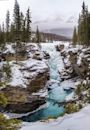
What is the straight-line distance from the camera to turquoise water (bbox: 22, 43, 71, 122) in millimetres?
59775

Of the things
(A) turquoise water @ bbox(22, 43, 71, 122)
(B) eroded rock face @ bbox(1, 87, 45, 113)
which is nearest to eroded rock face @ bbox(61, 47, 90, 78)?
(A) turquoise water @ bbox(22, 43, 71, 122)

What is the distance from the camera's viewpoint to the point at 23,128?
16391mm

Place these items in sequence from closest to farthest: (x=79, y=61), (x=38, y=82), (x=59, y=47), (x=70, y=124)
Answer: (x=70, y=124) < (x=38, y=82) < (x=79, y=61) < (x=59, y=47)

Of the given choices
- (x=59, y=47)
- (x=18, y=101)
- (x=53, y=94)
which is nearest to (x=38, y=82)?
(x=53, y=94)

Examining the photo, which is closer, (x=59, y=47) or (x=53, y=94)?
(x=53, y=94)

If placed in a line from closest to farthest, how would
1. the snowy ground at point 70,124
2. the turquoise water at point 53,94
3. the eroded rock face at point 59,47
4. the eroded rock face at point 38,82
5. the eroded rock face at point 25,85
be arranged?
the snowy ground at point 70,124 → the turquoise water at point 53,94 → the eroded rock face at point 25,85 → the eroded rock face at point 38,82 → the eroded rock face at point 59,47

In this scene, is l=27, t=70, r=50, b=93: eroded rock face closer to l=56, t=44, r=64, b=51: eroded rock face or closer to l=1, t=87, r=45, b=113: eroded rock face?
l=1, t=87, r=45, b=113: eroded rock face

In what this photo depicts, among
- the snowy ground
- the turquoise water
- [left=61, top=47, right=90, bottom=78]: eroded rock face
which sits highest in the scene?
the snowy ground

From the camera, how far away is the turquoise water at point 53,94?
5978 cm

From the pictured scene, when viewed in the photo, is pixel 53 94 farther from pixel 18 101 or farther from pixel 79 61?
pixel 79 61

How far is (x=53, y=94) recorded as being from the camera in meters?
73.3

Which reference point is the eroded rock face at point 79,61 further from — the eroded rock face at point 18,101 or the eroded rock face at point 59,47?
the eroded rock face at point 18,101

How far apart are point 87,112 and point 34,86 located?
52.6 m

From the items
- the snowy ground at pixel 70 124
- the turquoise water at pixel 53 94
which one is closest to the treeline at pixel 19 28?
the turquoise water at pixel 53 94
